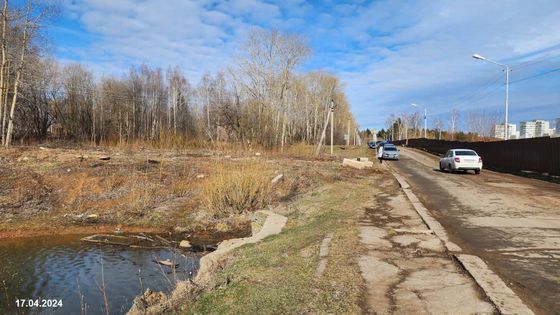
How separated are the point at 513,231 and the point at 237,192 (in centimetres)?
918

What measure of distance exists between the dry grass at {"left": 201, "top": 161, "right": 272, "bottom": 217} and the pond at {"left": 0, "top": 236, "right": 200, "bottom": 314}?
3.26 meters

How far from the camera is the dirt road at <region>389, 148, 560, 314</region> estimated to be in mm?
5910

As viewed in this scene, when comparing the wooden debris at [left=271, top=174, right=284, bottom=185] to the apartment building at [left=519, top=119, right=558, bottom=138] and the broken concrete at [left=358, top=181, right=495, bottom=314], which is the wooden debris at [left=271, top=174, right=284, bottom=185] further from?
the apartment building at [left=519, top=119, right=558, bottom=138]

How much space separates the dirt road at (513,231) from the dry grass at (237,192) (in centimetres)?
563

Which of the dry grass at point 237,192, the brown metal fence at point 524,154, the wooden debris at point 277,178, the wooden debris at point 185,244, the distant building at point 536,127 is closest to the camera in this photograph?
the wooden debris at point 185,244

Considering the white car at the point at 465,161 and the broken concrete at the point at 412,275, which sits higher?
the white car at the point at 465,161

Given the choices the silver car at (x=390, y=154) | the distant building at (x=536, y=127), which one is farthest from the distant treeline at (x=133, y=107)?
the distant building at (x=536, y=127)

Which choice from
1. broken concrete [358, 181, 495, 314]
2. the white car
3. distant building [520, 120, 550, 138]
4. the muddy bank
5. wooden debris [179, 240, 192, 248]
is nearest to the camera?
broken concrete [358, 181, 495, 314]

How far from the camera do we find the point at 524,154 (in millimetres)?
29453

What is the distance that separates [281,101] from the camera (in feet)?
217

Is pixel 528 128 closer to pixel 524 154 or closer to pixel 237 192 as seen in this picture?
→ pixel 524 154

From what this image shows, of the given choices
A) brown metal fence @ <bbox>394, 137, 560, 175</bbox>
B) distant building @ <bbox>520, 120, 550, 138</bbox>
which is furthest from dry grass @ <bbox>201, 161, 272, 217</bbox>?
distant building @ <bbox>520, 120, 550, 138</bbox>

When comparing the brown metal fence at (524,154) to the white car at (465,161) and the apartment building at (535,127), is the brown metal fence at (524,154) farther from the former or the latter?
the apartment building at (535,127)

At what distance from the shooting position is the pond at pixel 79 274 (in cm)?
905
